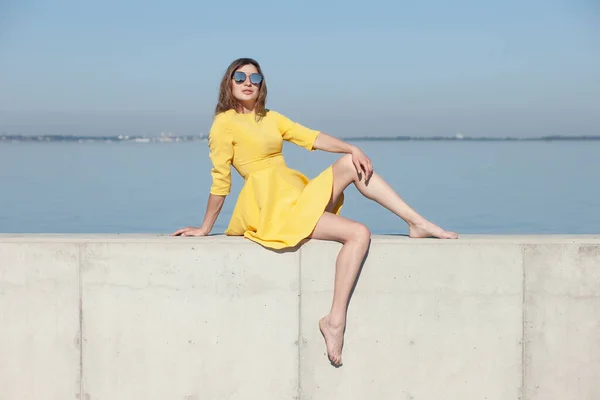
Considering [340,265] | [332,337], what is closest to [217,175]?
[340,265]

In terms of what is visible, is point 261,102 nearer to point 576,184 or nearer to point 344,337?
point 344,337

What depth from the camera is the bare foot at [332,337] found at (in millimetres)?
4570

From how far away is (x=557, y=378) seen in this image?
184 inches

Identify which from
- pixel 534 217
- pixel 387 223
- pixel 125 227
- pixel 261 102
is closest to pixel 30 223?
pixel 125 227

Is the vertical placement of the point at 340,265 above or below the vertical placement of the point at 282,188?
below

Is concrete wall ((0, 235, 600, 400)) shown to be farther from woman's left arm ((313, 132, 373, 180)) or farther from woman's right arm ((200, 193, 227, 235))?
woman's left arm ((313, 132, 373, 180))

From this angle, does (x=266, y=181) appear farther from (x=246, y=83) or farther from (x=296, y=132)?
(x=246, y=83)

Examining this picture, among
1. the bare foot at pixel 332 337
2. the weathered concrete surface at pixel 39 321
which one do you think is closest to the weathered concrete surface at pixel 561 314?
the bare foot at pixel 332 337

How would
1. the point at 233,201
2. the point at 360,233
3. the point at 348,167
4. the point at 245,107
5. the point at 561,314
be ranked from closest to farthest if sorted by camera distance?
the point at 360,233
the point at 561,314
the point at 348,167
the point at 245,107
the point at 233,201

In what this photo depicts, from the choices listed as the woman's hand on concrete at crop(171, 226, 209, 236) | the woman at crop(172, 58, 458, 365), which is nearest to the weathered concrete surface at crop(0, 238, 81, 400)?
the woman's hand on concrete at crop(171, 226, 209, 236)

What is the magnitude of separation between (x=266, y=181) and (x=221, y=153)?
29 centimetres

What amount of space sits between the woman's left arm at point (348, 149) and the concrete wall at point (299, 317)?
0.37 metres

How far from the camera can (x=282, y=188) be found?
4.83 m

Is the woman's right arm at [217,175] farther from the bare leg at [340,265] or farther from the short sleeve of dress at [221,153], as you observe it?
the bare leg at [340,265]
